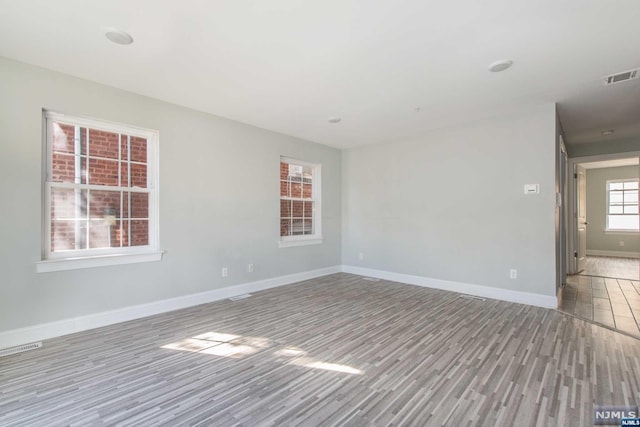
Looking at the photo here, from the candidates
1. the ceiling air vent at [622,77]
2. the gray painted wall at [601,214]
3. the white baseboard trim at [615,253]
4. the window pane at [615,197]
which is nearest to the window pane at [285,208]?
the ceiling air vent at [622,77]

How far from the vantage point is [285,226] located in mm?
5148

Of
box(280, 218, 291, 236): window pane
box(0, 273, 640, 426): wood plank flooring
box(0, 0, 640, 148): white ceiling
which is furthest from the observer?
box(280, 218, 291, 236): window pane

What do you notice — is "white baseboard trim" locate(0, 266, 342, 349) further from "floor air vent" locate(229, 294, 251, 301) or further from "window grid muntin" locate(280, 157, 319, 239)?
"window grid muntin" locate(280, 157, 319, 239)

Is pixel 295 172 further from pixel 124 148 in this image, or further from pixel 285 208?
pixel 124 148

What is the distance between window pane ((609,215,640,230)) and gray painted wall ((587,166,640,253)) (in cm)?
16

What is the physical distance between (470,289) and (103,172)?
16.6ft

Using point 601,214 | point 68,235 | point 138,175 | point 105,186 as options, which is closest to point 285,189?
point 138,175

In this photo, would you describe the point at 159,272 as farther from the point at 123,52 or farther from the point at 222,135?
the point at 123,52

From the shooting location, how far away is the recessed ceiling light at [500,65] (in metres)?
2.61

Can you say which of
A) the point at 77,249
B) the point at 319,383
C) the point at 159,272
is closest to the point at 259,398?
the point at 319,383

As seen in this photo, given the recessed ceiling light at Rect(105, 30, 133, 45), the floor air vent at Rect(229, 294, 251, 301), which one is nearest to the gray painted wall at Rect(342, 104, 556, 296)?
the floor air vent at Rect(229, 294, 251, 301)

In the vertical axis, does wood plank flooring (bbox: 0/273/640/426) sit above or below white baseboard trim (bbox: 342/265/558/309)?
below

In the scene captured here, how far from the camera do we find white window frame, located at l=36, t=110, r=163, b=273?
285 centimetres

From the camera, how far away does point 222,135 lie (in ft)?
13.6
